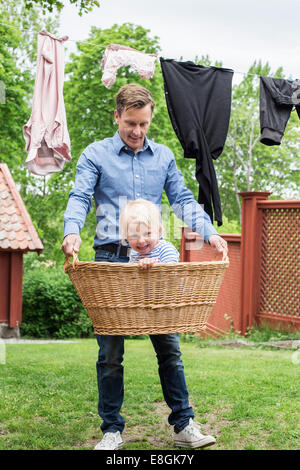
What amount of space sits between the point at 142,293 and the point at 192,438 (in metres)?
0.85

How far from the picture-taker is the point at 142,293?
91.9 inches

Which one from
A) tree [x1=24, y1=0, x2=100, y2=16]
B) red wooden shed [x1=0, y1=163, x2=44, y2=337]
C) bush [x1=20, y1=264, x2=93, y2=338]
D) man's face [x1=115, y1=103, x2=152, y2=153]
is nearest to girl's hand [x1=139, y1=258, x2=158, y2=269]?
man's face [x1=115, y1=103, x2=152, y2=153]

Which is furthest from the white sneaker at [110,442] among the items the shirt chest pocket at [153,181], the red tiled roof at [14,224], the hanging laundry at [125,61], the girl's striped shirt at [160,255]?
the red tiled roof at [14,224]

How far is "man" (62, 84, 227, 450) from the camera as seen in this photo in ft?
8.52

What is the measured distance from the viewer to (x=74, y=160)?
18984 millimetres

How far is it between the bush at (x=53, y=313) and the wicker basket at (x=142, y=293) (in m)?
10.5

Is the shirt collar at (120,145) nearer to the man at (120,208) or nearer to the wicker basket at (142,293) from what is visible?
the man at (120,208)

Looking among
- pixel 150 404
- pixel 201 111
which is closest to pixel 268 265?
pixel 201 111

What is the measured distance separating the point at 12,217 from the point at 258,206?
19.7 feet

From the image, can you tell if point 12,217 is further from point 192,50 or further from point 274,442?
point 192,50

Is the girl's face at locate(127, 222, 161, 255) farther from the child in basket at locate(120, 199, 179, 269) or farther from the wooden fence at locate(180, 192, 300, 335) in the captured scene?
the wooden fence at locate(180, 192, 300, 335)

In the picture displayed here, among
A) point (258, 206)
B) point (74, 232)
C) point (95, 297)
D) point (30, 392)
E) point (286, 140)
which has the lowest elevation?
point (30, 392)

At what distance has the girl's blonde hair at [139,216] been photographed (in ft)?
7.71
